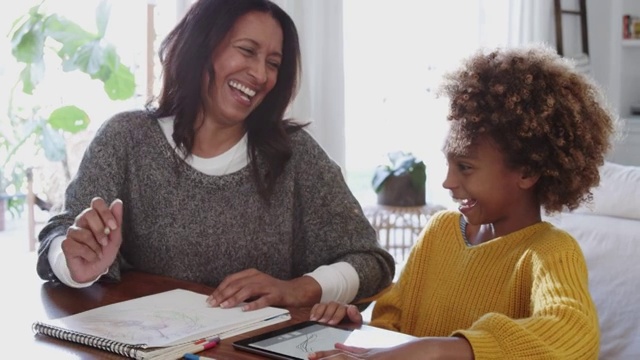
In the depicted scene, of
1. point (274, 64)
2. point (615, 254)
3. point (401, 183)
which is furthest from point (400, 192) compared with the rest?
point (274, 64)

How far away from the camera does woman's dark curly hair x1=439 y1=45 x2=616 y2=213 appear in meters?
1.44

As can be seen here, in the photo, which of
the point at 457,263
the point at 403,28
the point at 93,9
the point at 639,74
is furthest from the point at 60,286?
the point at 639,74

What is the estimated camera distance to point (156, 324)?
1349 millimetres

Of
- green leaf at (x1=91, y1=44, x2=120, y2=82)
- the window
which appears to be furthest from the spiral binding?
the window

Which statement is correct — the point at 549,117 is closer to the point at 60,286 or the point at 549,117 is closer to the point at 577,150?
the point at 577,150

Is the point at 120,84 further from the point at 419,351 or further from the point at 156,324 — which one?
the point at 419,351

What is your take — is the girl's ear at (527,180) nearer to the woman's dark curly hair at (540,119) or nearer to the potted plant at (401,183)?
the woman's dark curly hair at (540,119)

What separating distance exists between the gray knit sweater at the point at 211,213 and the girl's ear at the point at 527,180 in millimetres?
432

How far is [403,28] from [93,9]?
4.95 feet

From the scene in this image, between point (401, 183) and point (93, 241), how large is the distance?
2.32 metres

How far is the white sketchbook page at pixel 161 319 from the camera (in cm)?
129

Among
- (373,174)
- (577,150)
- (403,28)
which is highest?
(403,28)

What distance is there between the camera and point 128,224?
1.94 m

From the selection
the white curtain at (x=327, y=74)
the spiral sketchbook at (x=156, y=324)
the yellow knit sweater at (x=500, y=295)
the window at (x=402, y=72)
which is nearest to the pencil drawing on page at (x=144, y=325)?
the spiral sketchbook at (x=156, y=324)
